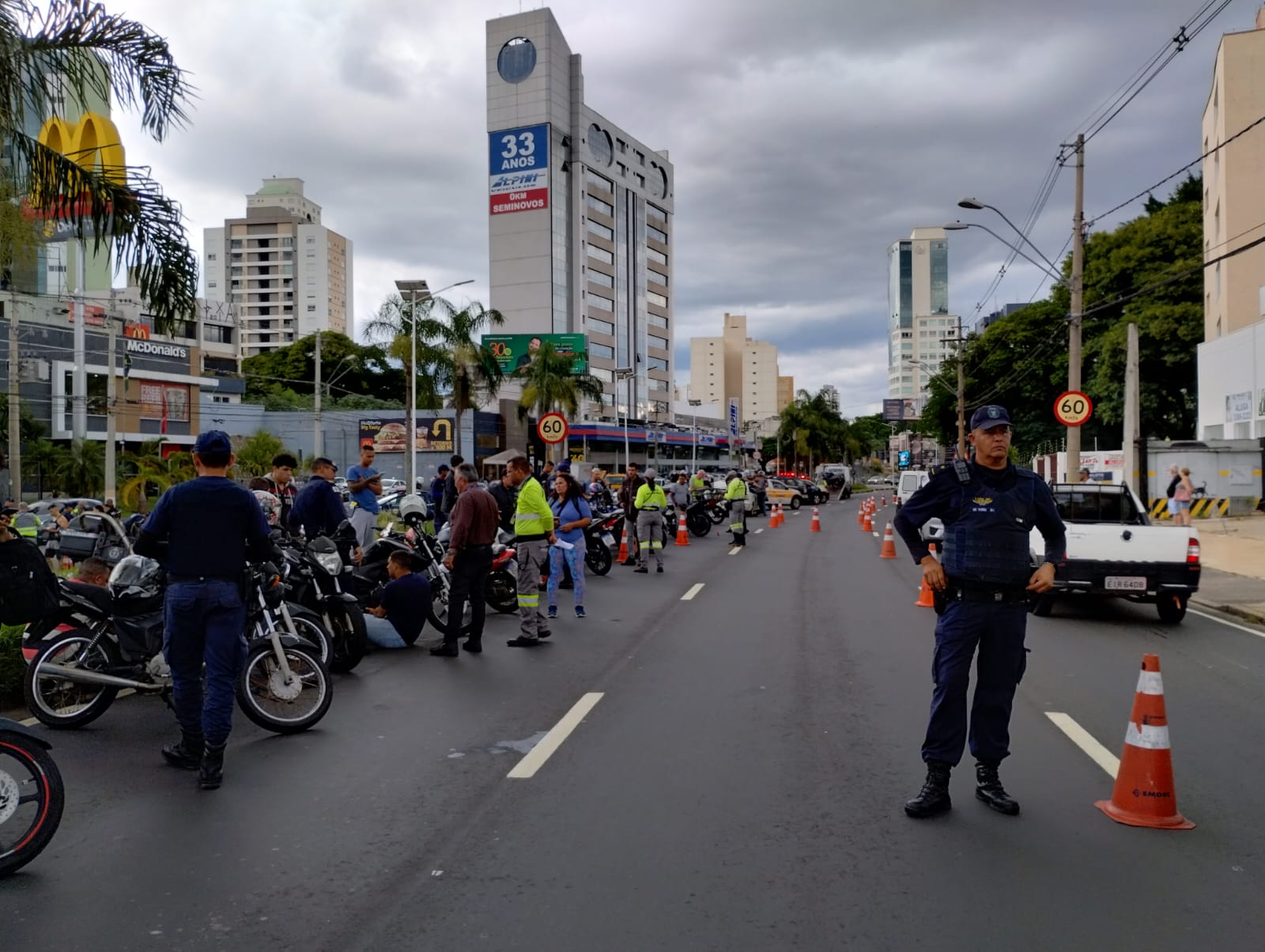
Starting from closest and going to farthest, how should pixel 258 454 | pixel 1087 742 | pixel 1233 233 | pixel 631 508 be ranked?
pixel 1087 742 < pixel 631 508 < pixel 1233 233 < pixel 258 454

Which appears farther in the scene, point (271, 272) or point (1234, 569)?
point (271, 272)

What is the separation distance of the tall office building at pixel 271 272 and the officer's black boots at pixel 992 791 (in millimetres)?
144191

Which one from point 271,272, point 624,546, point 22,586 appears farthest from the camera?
point 271,272

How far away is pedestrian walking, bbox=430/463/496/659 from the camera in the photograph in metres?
9.53

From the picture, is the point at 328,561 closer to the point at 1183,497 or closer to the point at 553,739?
the point at 553,739

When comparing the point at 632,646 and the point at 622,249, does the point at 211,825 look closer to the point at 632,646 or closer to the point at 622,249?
the point at 632,646

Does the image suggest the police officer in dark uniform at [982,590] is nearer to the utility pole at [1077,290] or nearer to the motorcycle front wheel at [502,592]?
the motorcycle front wheel at [502,592]

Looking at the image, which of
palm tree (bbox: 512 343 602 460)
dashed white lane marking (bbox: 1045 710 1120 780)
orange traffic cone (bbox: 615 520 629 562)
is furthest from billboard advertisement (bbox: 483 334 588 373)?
dashed white lane marking (bbox: 1045 710 1120 780)

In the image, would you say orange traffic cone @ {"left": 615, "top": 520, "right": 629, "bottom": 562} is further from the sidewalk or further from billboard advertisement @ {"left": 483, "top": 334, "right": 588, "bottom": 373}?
billboard advertisement @ {"left": 483, "top": 334, "right": 588, "bottom": 373}

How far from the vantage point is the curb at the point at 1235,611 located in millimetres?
12297

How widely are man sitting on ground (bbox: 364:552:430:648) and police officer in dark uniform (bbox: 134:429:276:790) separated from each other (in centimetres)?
408

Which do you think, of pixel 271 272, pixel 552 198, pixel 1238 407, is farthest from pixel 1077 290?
pixel 271 272

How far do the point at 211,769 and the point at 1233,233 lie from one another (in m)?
44.6

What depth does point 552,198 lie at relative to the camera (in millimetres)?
97062
